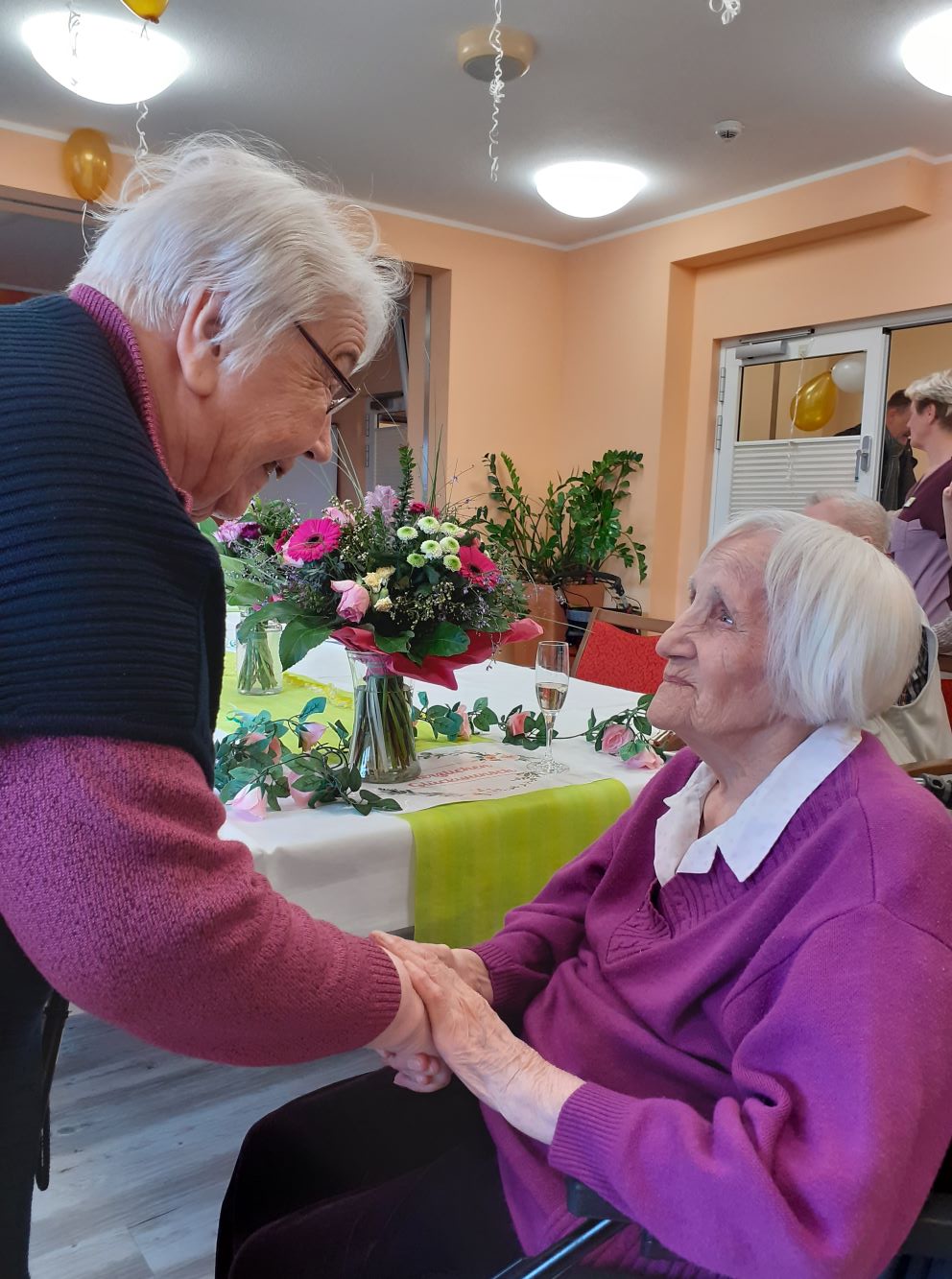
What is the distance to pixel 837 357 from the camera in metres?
5.44

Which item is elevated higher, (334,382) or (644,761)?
(334,382)

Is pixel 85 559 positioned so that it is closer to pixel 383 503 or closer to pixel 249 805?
pixel 249 805

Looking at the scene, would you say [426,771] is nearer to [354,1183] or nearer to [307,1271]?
[354,1183]

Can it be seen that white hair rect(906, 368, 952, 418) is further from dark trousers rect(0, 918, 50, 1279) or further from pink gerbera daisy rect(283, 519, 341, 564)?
dark trousers rect(0, 918, 50, 1279)

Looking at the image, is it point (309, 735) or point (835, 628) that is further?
point (309, 735)

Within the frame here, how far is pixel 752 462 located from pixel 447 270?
2273 mm

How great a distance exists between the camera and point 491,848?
5.22ft

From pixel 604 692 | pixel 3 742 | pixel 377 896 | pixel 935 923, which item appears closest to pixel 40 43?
pixel 604 692

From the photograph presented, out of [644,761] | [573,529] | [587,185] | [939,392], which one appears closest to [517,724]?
[644,761]

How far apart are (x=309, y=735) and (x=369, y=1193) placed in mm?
824

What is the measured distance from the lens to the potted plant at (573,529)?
628 cm

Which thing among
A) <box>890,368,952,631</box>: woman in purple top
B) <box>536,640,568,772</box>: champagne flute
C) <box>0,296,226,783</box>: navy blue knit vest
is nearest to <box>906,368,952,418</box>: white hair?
<box>890,368,952,631</box>: woman in purple top

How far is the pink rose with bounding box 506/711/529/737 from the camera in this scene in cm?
198

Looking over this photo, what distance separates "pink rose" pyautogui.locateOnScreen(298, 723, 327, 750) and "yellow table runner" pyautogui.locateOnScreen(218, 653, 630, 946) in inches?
7.9
